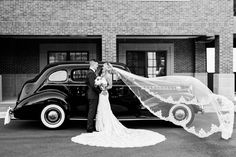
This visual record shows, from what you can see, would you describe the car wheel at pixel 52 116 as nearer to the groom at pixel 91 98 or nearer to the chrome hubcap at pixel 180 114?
the groom at pixel 91 98

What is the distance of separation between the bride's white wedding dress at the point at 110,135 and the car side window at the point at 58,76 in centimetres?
143

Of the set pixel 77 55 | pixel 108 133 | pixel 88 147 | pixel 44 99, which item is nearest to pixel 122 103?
pixel 108 133

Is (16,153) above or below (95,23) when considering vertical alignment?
below

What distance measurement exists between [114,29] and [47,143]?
7.88 meters

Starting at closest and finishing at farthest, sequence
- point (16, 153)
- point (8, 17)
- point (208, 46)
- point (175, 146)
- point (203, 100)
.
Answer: point (16, 153), point (175, 146), point (203, 100), point (8, 17), point (208, 46)

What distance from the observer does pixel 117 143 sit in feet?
22.0

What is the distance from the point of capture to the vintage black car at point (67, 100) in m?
8.30

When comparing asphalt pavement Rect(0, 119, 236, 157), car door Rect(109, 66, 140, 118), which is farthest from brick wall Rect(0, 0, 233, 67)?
asphalt pavement Rect(0, 119, 236, 157)

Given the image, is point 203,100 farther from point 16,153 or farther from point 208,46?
point 208,46

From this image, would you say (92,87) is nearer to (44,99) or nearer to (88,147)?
A: (44,99)

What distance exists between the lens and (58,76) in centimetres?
873

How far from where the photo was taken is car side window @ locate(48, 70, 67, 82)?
8.70 m

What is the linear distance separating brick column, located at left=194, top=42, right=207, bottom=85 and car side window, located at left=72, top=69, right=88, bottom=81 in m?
10.2

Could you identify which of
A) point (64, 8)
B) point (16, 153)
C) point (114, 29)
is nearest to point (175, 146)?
point (16, 153)
